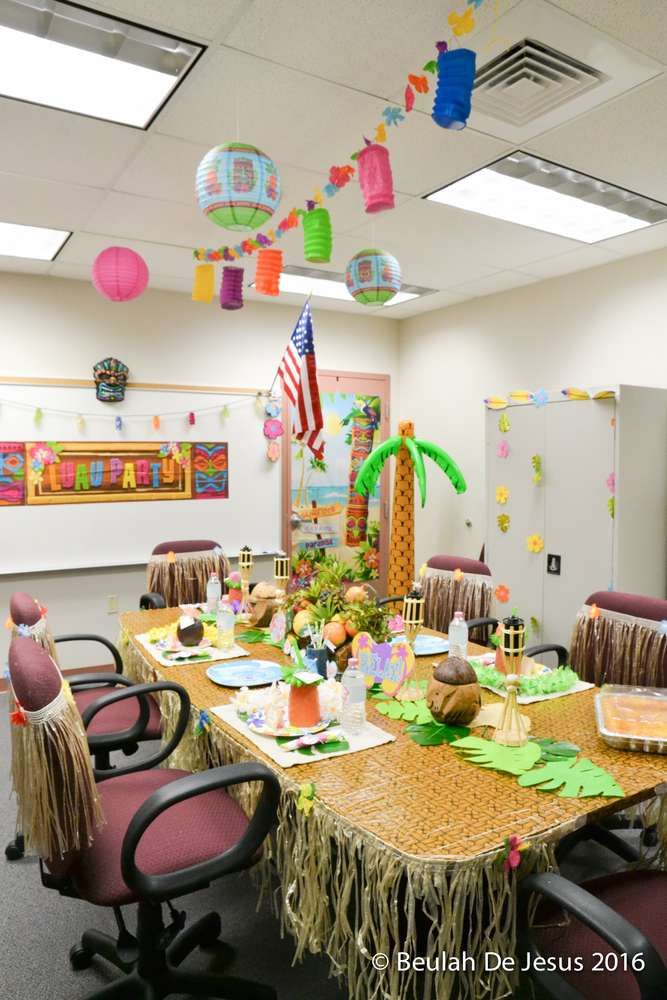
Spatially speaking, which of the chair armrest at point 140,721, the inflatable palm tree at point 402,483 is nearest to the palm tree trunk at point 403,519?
the inflatable palm tree at point 402,483

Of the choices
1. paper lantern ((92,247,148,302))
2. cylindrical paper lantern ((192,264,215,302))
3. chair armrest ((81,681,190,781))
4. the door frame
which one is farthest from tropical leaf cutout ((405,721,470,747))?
the door frame

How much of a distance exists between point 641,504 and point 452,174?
186 centimetres

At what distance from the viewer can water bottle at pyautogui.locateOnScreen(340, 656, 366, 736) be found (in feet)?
5.57

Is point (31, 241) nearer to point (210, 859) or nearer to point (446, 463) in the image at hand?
point (446, 463)

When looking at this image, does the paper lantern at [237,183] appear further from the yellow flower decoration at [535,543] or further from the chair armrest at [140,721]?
the yellow flower decoration at [535,543]

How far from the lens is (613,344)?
3.91m

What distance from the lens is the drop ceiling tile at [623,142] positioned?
2.16 meters

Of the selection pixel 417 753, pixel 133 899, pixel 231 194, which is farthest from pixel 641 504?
pixel 133 899

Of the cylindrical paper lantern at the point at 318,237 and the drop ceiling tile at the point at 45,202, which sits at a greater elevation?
the drop ceiling tile at the point at 45,202

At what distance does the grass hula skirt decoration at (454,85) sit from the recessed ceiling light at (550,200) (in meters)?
1.09

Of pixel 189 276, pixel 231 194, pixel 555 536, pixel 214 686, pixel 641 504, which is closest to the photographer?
pixel 231 194

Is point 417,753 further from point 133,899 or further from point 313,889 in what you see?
point 133,899

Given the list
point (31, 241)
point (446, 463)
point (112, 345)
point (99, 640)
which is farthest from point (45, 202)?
point (446, 463)

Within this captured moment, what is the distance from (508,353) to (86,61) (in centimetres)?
327
